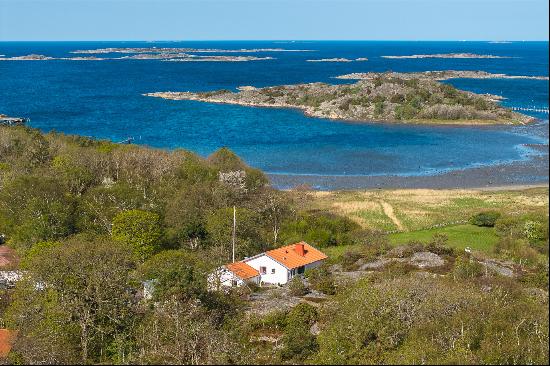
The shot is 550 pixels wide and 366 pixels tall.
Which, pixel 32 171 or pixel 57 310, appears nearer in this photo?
pixel 57 310

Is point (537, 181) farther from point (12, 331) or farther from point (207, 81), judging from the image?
point (207, 81)

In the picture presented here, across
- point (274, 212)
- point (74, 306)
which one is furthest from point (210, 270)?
point (274, 212)

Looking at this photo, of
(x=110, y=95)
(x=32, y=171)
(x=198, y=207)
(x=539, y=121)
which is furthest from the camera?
(x=110, y=95)

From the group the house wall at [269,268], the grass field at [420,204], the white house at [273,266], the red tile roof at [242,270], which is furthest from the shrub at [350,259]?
the grass field at [420,204]

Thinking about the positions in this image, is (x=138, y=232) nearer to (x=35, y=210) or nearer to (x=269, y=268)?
(x=35, y=210)

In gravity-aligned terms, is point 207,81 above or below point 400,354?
above

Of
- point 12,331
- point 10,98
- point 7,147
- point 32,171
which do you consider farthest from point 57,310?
point 10,98
